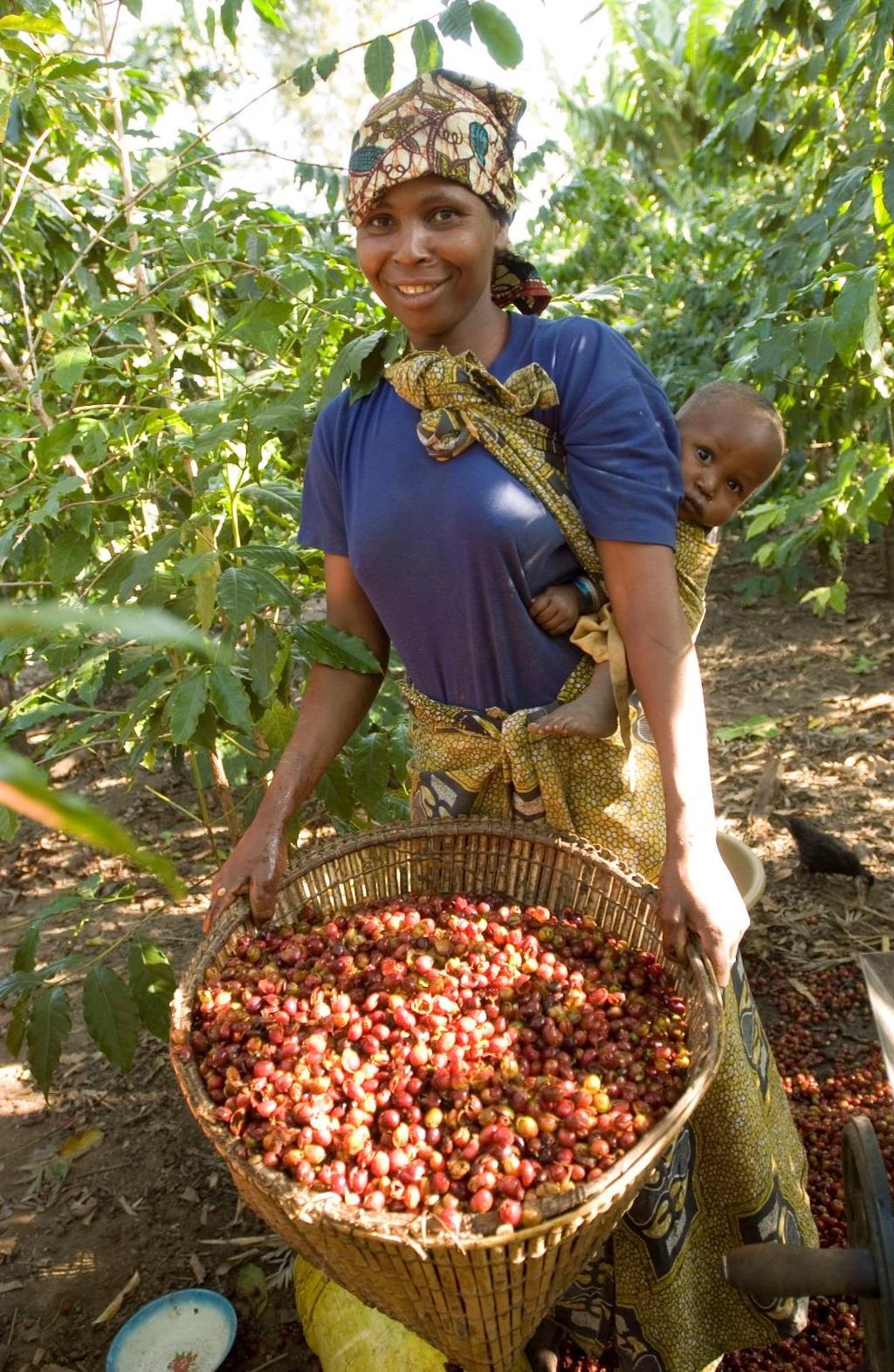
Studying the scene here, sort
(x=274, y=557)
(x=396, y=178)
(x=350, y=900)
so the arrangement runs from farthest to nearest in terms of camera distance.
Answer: (x=274, y=557)
(x=350, y=900)
(x=396, y=178)

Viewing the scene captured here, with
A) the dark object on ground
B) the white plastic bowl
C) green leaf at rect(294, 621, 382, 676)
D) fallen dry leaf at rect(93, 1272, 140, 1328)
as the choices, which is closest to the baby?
green leaf at rect(294, 621, 382, 676)

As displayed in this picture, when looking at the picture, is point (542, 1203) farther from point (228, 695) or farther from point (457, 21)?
point (457, 21)

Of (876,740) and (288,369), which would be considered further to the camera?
(876,740)

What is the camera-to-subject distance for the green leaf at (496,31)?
5.76ft

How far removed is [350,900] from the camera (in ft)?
5.65

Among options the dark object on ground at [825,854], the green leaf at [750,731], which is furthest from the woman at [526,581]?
the green leaf at [750,731]

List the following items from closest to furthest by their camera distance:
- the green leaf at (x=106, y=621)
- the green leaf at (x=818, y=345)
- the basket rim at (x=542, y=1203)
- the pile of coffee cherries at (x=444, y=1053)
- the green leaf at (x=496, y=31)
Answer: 1. the green leaf at (x=106, y=621)
2. the basket rim at (x=542, y=1203)
3. the pile of coffee cherries at (x=444, y=1053)
4. the green leaf at (x=496, y=31)
5. the green leaf at (x=818, y=345)

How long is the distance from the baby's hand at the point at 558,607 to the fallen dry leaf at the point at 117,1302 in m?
1.72

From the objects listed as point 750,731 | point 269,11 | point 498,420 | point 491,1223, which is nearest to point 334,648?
point 498,420

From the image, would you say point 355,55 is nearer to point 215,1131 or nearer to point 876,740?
point 876,740

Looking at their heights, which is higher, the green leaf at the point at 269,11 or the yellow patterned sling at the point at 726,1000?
the green leaf at the point at 269,11

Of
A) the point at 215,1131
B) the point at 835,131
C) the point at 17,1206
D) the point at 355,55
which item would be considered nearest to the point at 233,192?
the point at 215,1131

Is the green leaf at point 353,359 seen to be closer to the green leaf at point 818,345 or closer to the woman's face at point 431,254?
the woman's face at point 431,254

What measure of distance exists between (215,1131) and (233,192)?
1859 millimetres
